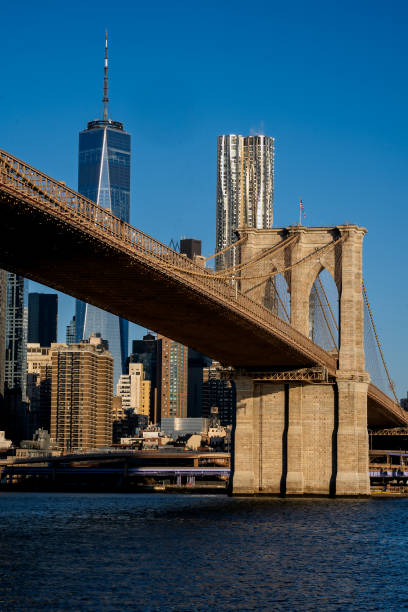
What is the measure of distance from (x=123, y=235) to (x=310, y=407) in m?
31.6

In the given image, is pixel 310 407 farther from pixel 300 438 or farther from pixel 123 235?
pixel 123 235

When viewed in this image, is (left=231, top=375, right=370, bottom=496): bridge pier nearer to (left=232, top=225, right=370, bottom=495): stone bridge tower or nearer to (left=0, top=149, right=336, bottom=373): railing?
(left=232, top=225, right=370, bottom=495): stone bridge tower

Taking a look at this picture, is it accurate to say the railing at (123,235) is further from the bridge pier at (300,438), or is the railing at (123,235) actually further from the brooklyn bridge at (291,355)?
the bridge pier at (300,438)

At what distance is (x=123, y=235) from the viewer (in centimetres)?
4728

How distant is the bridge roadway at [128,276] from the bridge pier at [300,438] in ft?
8.76

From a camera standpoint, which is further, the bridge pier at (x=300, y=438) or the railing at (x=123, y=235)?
the bridge pier at (x=300, y=438)

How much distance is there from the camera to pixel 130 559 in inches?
1576

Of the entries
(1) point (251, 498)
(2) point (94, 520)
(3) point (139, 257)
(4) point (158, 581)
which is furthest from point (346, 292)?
(4) point (158, 581)

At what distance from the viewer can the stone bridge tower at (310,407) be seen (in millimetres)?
74750

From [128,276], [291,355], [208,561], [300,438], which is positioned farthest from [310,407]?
[208,561]

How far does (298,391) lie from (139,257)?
98.1ft

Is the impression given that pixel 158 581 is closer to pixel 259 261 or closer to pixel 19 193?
pixel 19 193

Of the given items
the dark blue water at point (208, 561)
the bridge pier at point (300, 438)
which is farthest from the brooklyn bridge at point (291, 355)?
the dark blue water at point (208, 561)

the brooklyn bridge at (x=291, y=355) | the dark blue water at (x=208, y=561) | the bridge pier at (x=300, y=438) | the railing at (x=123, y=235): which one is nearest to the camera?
the dark blue water at (x=208, y=561)
